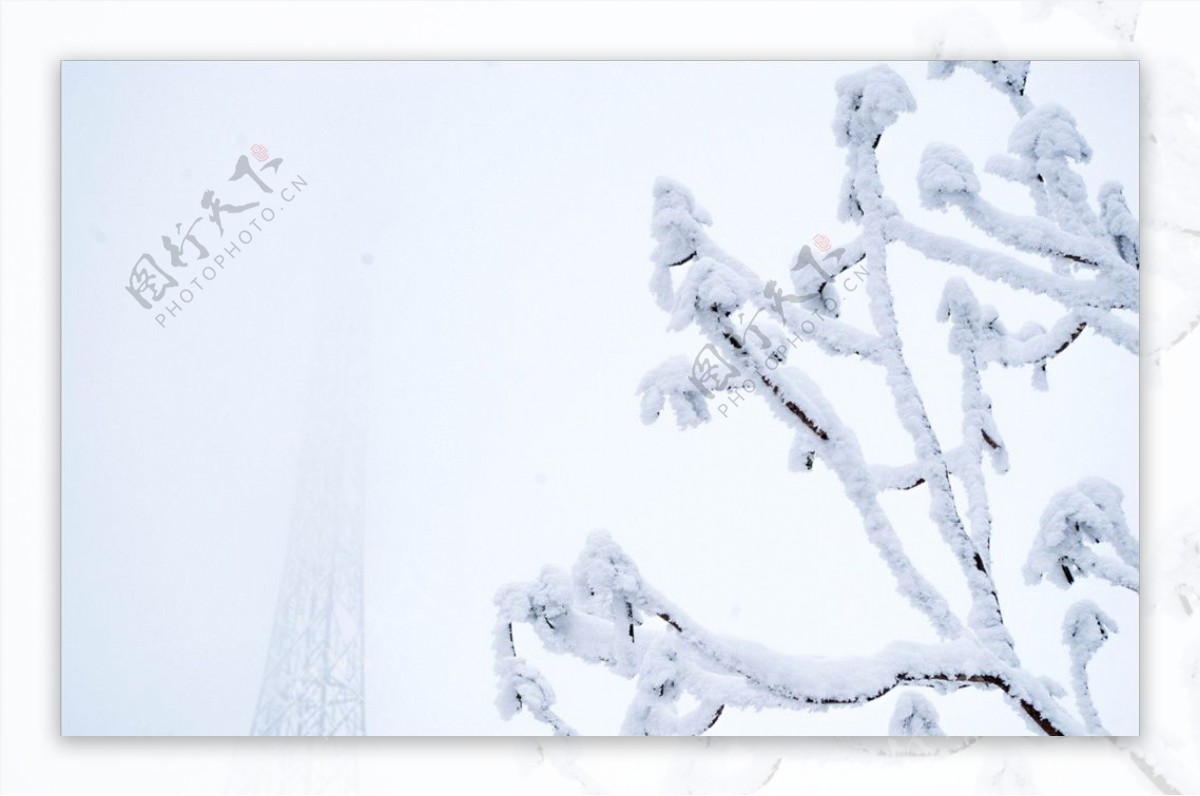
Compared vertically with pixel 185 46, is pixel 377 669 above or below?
below

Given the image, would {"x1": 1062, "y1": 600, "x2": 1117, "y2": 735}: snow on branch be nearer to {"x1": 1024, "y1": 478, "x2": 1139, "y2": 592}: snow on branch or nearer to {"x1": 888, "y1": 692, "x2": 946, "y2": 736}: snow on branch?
{"x1": 1024, "y1": 478, "x2": 1139, "y2": 592}: snow on branch

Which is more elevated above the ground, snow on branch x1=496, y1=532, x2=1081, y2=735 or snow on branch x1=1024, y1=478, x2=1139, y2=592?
snow on branch x1=1024, y1=478, x2=1139, y2=592

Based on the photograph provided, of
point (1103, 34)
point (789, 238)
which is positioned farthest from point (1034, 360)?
point (1103, 34)

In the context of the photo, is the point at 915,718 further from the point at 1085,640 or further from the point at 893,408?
the point at 893,408

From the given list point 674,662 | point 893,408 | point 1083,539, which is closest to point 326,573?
point 674,662

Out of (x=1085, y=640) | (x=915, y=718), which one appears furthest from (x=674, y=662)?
(x=1085, y=640)

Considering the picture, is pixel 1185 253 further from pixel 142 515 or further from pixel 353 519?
pixel 142 515

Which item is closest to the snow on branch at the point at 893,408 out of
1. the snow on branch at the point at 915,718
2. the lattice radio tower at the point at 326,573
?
the snow on branch at the point at 915,718

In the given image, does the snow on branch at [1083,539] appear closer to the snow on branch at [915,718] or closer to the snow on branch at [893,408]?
the snow on branch at [893,408]

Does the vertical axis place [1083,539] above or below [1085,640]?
above

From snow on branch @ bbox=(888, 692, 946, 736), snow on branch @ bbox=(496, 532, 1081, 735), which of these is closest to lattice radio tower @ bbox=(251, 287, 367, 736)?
snow on branch @ bbox=(496, 532, 1081, 735)

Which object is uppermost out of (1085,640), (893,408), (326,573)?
(893,408)
